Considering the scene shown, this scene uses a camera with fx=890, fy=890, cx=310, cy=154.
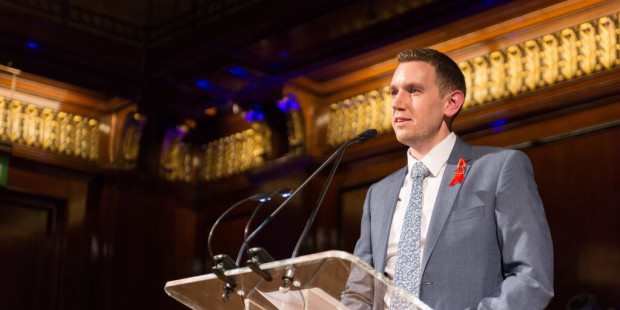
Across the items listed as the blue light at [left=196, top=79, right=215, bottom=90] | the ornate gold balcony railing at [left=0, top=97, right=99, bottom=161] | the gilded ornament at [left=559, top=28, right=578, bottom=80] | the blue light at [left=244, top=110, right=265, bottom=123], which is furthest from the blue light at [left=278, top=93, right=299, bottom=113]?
the gilded ornament at [left=559, top=28, right=578, bottom=80]

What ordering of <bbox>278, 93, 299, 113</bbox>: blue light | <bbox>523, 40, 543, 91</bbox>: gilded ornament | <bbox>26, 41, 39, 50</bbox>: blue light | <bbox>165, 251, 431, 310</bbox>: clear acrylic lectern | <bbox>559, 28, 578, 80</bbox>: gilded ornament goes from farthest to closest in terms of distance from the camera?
<bbox>278, 93, 299, 113</bbox>: blue light → <bbox>26, 41, 39, 50</bbox>: blue light → <bbox>523, 40, 543, 91</bbox>: gilded ornament → <bbox>559, 28, 578, 80</bbox>: gilded ornament → <bbox>165, 251, 431, 310</bbox>: clear acrylic lectern

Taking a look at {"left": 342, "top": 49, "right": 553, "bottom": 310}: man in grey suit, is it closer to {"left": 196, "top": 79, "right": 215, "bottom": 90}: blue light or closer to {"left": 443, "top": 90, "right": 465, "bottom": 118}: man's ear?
{"left": 443, "top": 90, "right": 465, "bottom": 118}: man's ear

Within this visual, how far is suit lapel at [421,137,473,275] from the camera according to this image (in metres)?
2.18

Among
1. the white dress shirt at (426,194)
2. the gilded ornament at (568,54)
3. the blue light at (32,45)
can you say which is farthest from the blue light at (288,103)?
the white dress shirt at (426,194)

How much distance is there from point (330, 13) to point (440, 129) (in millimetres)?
2087

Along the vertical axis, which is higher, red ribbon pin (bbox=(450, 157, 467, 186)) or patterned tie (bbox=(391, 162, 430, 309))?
red ribbon pin (bbox=(450, 157, 467, 186))

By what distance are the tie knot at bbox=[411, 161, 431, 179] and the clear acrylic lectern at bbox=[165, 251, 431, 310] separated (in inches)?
20.6

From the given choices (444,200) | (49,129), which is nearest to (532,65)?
(444,200)

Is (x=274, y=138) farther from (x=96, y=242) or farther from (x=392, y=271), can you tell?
(x=392, y=271)

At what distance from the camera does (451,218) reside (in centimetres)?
221

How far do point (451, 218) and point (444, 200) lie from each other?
53 mm

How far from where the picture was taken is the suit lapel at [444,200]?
218 centimetres

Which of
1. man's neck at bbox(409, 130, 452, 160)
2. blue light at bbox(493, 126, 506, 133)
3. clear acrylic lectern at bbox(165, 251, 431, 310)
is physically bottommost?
clear acrylic lectern at bbox(165, 251, 431, 310)

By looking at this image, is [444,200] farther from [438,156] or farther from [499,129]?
[499,129]
